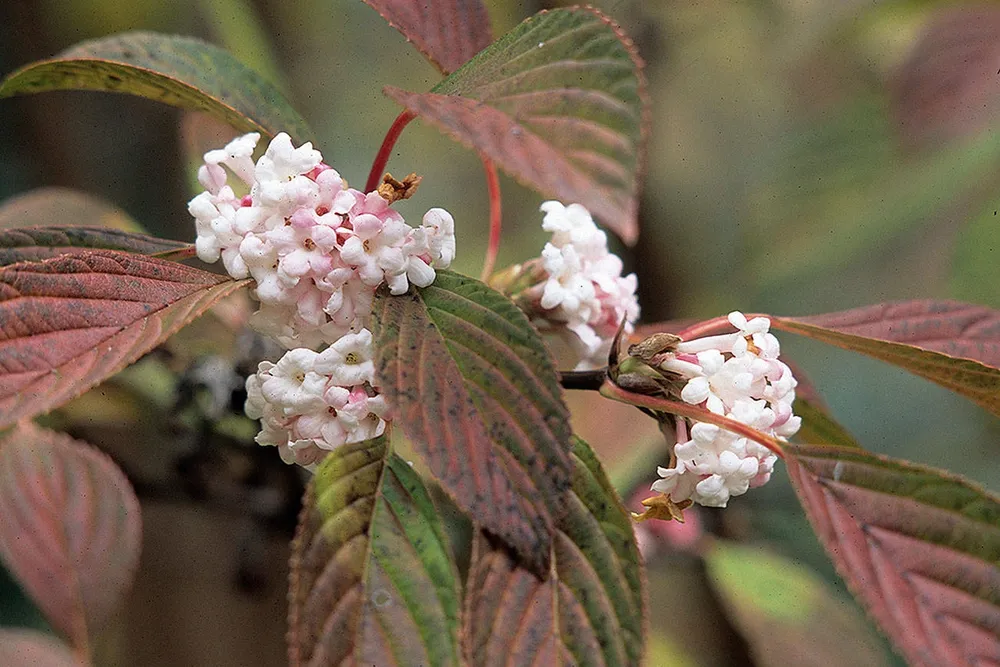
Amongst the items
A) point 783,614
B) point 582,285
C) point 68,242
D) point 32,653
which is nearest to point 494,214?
point 582,285

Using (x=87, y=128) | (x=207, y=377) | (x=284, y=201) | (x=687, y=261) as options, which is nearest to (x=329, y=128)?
(x=87, y=128)

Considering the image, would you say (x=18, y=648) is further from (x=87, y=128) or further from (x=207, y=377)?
(x=87, y=128)

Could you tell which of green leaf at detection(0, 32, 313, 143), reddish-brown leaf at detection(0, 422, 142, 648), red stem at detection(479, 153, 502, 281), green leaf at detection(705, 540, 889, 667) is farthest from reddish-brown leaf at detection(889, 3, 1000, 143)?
reddish-brown leaf at detection(0, 422, 142, 648)

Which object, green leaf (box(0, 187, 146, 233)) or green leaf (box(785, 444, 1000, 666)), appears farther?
green leaf (box(0, 187, 146, 233))

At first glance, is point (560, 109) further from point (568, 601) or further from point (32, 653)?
point (32, 653)

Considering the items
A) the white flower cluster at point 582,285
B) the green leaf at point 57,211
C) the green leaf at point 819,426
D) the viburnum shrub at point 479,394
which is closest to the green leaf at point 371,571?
the viburnum shrub at point 479,394

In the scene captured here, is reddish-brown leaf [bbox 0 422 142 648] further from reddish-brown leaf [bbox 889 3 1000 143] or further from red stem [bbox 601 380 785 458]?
reddish-brown leaf [bbox 889 3 1000 143]

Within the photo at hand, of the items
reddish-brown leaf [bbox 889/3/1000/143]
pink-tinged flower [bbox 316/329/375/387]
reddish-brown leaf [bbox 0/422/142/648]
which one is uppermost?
reddish-brown leaf [bbox 889/3/1000/143]
